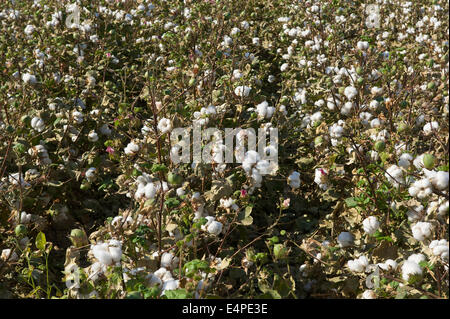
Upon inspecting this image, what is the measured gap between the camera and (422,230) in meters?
1.64

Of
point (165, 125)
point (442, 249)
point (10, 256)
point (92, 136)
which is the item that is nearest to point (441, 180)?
point (442, 249)

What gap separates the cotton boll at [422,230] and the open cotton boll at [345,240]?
0.41m

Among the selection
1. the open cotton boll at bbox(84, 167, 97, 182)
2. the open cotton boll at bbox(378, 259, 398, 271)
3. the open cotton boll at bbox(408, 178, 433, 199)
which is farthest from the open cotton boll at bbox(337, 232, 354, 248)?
the open cotton boll at bbox(84, 167, 97, 182)

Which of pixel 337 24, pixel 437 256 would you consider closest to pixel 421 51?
pixel 337 24

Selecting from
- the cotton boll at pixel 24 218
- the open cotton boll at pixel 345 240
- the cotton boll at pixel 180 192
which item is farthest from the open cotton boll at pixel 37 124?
the open cotton boll at pixel 345 240

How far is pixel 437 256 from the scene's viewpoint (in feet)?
5.11

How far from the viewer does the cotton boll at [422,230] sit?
163 cm

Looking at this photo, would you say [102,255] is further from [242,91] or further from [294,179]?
[242,91]

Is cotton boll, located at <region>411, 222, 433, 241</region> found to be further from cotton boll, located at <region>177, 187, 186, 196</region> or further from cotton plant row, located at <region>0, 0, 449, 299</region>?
cotton boll, located at <region>177, 187, 186, 196</region>

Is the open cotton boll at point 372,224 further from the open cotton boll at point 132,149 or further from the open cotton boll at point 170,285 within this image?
the open cotton boll at point 132,149

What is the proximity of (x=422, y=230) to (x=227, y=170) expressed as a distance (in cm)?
99

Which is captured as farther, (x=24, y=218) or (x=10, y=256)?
(x=24, y=218)

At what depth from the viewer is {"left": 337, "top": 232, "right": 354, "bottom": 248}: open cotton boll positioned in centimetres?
203
